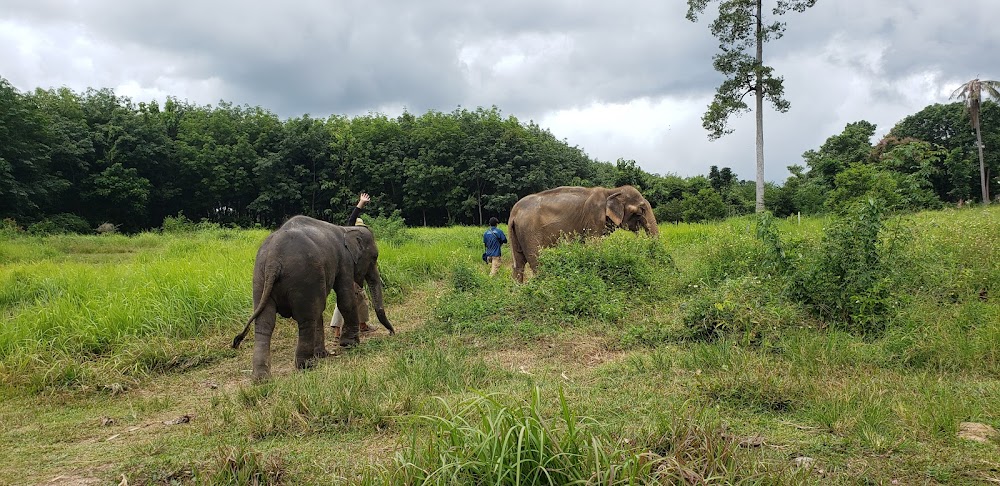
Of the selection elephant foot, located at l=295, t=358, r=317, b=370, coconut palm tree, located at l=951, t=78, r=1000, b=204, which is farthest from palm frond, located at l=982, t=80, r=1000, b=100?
elephant foot, located at l=295, t=358, r=317, b=370

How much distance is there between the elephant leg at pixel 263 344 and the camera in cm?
561

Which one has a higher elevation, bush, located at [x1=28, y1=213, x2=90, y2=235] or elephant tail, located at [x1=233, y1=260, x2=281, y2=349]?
bush, located at [x1=28, y1=213, x2=90, y2=235]

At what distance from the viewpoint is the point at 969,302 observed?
5980 mm

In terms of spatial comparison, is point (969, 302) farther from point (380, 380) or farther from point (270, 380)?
point (270, 380)

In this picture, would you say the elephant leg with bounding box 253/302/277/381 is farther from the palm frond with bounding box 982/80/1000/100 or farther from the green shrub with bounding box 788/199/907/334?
the palm frond with bounding box 982/80/1000/100

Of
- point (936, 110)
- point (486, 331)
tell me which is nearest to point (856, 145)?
point (936, 110)

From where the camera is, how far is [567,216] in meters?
12.0

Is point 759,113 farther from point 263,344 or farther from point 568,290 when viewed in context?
point 263,344

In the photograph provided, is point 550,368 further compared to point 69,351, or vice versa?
point 69,351

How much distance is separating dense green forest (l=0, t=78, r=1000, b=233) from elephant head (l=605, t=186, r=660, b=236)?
58.4 ft

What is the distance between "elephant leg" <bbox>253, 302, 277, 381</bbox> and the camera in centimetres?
561

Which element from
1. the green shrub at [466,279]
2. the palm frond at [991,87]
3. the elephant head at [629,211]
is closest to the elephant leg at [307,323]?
the green shrub at [466,279]

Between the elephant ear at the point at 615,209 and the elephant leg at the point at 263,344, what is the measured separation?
7.65 metres

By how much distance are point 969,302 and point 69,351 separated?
32.2 ft
